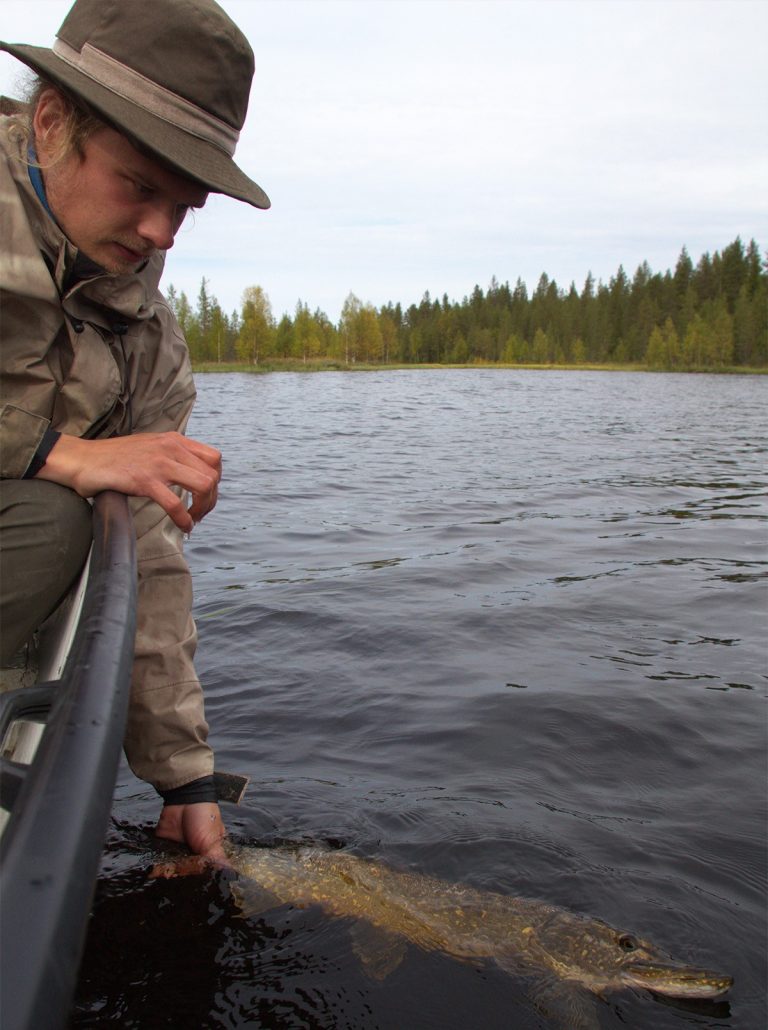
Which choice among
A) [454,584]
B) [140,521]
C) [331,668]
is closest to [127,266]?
[140,521]

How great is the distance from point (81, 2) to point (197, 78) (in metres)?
0.31

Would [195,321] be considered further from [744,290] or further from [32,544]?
[32,544]

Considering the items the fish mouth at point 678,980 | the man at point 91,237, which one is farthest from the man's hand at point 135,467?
the fish mouth at point 678,980

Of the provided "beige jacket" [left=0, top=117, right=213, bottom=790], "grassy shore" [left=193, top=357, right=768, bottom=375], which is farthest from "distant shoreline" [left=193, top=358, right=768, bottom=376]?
"beige jacket" [left=0, top=117, right=213, bottom=790]

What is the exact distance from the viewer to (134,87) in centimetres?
176

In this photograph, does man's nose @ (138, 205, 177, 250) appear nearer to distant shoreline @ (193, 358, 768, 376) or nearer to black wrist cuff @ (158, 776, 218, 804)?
black wrist cuff @ (158, 776, 218, 804)

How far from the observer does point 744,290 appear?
89.6 metres

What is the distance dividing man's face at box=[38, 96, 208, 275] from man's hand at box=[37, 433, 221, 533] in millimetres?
472

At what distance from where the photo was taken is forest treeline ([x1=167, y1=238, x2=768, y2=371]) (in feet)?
283

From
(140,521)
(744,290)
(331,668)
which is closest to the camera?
(140,521)

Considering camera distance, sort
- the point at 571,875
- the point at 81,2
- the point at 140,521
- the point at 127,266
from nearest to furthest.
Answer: the point at 81,2 < the point at 127,266 < the point at 140,521 < the point at 571,875

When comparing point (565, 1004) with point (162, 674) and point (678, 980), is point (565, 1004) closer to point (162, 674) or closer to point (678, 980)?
point (678, 980)

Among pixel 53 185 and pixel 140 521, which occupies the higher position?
pixel 53 185

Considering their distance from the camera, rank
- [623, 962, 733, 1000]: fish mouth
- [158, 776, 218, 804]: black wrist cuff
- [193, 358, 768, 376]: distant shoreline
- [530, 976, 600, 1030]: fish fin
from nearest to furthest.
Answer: [530, 976, 600, 1030]: fish fin
[623, 962, 733, 1000]: fish mouth
[158, 776, 218, 804]: black wrist cuff
[193, 358, 768, 376]: distant shoreline
